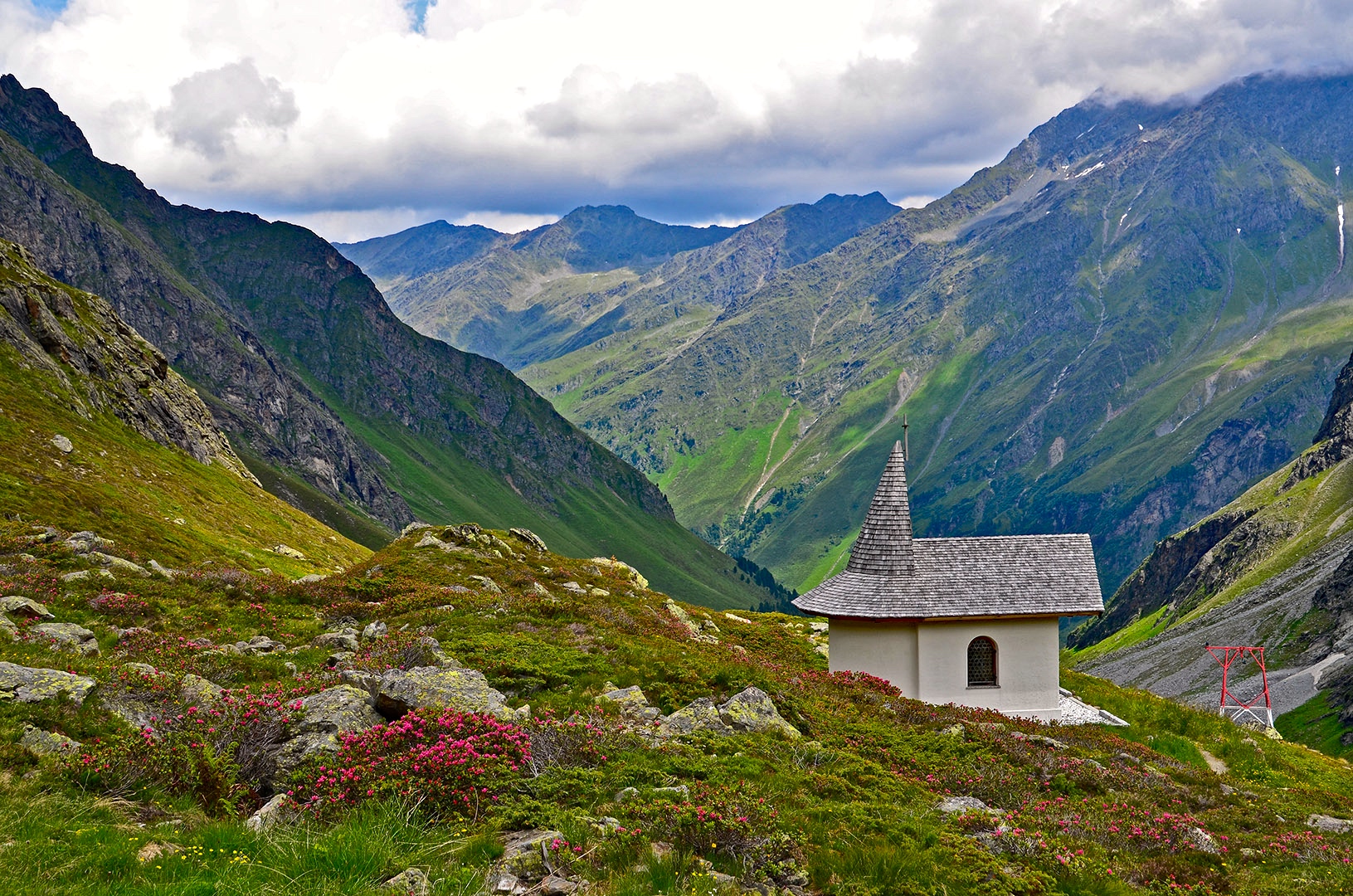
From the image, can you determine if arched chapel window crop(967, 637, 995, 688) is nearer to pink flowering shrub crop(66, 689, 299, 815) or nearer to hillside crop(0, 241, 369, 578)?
pink flowering shrub crop(66, 689, 299, 815)

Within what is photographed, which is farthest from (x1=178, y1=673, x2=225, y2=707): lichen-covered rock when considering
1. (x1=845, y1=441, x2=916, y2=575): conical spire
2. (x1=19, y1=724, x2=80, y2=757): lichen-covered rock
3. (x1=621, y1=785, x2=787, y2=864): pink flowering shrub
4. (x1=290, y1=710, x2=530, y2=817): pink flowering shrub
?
(x1=845, y1=441, x2=916, y2=575): conical spire

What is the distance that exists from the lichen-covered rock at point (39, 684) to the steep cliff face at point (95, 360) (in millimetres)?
68613

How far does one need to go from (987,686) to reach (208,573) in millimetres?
27061

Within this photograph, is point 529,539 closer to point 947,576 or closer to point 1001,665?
point 947,576

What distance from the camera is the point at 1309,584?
160 m

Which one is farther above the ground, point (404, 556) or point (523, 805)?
point (404, 556)

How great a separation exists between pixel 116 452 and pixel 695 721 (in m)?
67.3

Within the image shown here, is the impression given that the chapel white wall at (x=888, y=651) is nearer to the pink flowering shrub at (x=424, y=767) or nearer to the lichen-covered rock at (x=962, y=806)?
the lichen-covered rock at (x=962, y=806)

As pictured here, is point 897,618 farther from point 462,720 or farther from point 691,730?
point 462,720

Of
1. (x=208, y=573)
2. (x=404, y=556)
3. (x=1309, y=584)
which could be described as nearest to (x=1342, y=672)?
(x=1309, y=584)

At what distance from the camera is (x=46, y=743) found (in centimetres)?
1445

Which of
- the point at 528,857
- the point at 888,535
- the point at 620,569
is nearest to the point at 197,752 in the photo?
the point at 528,857

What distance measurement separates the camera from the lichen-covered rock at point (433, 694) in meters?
17.5

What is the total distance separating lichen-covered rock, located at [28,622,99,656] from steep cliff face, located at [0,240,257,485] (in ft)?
207
